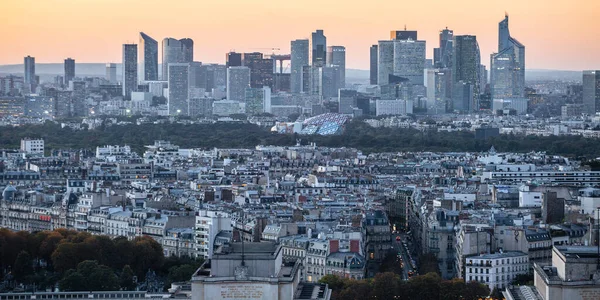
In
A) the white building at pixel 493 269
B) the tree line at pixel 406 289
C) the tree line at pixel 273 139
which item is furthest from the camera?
the tree line at pixel 273 139

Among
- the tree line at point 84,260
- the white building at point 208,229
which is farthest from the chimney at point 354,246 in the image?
the white building at point 208,229

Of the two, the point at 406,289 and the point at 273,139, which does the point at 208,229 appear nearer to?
the point at 406,289

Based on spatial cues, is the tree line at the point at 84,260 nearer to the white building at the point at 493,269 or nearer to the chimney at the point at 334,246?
the chimney at the point at 334,246

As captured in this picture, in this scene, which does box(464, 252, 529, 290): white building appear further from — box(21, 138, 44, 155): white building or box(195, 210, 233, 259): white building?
box(21, 138, 44, 155): white building

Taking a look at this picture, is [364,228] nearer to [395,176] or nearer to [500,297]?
[500,297]

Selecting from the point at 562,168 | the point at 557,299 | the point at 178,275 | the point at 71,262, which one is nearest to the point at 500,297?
the point at 178,275

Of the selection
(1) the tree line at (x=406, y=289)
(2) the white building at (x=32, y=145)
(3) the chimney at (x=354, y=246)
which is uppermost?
(2) the white building at (x=32, y=145)
